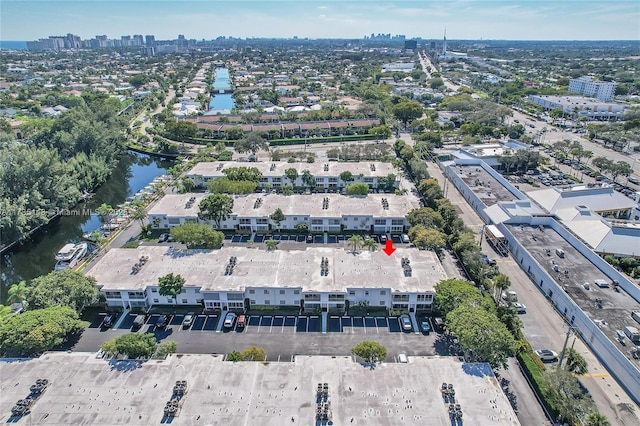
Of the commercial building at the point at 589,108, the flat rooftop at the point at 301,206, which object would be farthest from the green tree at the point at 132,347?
the commercial building at the point at 589,108

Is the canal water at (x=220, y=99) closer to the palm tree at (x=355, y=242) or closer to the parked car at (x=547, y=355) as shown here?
the palm tree at (x=355, y=242)

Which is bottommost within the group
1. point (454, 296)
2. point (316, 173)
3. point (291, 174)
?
point (454, 296)

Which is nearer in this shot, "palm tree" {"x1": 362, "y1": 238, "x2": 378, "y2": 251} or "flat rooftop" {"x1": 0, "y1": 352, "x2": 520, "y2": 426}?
"flat rooftop" {"x1": 0, "y1": 352, "x2": 520, "y2": 426}

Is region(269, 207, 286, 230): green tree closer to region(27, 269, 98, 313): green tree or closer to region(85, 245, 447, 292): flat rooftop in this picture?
region(85, 245, 447, 292): flat rooftop

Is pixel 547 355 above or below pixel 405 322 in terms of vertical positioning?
above

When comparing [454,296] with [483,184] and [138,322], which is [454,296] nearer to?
[138,322]

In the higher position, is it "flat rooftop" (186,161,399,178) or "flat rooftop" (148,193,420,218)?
"flat rooftop" (186,161,399,178)

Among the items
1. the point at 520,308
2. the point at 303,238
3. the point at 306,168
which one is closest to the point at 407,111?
the point at 306,168

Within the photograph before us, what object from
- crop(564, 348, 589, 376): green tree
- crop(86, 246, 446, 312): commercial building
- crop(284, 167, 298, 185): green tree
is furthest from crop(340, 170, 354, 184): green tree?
crop(564, 348, 589, 376): green tree
